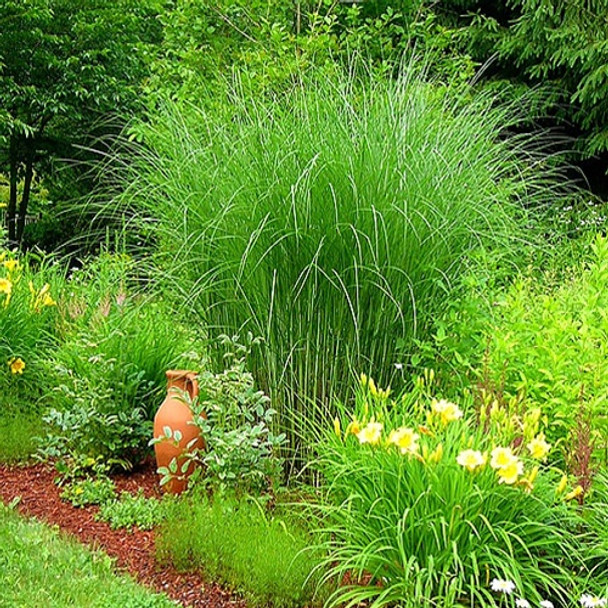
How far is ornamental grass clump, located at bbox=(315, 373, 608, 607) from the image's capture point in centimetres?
246

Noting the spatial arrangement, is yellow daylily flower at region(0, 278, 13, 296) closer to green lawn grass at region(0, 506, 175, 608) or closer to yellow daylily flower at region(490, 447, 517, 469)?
green lawn grass at region(0, 506, 175, 608)

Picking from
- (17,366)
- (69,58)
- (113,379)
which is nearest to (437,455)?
(113,379)

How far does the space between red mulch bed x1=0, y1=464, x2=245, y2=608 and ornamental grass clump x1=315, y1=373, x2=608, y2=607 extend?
0.51m

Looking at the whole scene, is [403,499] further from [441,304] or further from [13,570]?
[13,570]

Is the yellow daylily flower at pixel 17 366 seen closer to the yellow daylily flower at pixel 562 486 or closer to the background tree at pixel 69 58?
the yellow daylily flower at pixel 562 486

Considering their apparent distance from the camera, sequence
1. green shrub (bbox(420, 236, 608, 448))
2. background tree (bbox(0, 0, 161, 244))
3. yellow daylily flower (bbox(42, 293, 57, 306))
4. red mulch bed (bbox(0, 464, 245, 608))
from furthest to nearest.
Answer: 1. background tree (bbox(0, 0, 161, 244))
2. yellow daylily flower (bbox(42, 293, 57, 306))
3. green shrub (bbox(420, 236, 608, 448))
4. red mulch bed (bbox(0, 464, 245, 608))

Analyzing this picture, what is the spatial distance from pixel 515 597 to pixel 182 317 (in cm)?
206

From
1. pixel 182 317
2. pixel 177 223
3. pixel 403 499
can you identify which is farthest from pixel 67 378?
pixel 403 499

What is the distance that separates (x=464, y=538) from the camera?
253cm

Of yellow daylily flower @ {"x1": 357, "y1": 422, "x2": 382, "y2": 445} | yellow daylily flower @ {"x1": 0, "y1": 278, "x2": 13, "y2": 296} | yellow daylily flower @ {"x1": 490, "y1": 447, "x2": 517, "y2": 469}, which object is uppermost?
yellow daylily flower @ {"x1": 490, "y1": 447, "x2": 517, "y2": 469}

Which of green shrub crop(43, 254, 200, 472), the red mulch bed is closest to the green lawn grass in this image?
the red mulch bed

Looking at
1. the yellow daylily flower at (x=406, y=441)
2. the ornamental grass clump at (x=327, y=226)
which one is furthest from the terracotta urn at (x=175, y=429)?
the yellow daylily flower at (x=406, y=441)

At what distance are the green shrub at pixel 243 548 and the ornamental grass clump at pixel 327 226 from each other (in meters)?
0.47

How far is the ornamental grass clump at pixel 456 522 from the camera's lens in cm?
246
